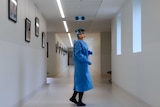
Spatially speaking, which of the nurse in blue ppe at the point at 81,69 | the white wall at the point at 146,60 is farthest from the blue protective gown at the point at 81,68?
the white wall at the point at 146,60

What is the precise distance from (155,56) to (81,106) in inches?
71.9

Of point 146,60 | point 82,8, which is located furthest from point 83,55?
point 82,8

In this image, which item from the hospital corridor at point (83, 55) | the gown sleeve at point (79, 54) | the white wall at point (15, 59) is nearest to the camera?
the white wall at point (15, 59)

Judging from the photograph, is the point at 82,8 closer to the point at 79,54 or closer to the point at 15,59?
the point at 79,54

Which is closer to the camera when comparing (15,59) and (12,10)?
(12,10)

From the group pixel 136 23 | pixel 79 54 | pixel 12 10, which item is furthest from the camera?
A: pixel 136 23

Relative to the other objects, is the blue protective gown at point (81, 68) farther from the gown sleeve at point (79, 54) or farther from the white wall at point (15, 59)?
the white wall at point (15, 59)

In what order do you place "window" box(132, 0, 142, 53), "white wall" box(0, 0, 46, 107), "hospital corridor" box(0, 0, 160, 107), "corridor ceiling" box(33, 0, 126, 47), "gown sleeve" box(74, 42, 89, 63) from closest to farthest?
"white wall" box(0, 0, 46, 107), "hospital corridor" box(0, 0, 160, 107), "gown sleeve" box(74, 42, 89, 63), "window" box(132, 0, 142, 53), "corridor ceiling" box(33, 0, 126, 47)

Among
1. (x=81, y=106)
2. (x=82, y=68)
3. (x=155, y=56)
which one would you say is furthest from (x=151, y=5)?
(x=81, y=106)

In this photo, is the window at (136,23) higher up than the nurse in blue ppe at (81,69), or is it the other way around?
the window at (136,23)

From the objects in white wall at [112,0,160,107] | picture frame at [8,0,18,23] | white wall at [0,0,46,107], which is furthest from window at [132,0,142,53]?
picture frame at [8,0,18,23]

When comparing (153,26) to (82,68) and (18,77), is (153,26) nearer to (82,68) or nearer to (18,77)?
(82,68)

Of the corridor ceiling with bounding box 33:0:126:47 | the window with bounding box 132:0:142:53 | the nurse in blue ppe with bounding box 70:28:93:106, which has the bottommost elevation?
the nurse in blue ppe with bounding box 70:28:93:106

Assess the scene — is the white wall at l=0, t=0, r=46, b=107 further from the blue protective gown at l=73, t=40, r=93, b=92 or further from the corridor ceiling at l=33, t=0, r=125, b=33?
the blue protective gown at l=73, t=40, r=93, b=92
